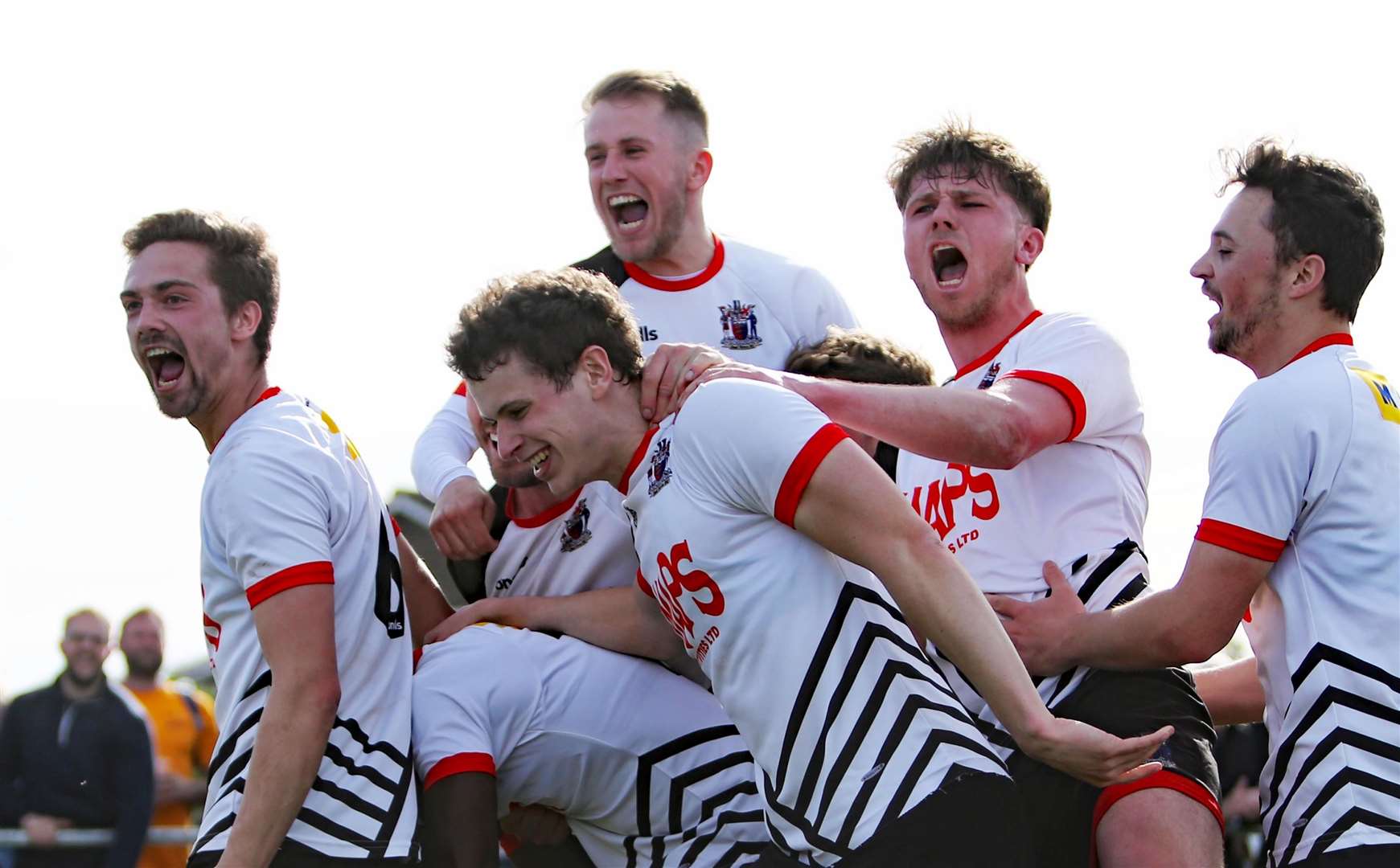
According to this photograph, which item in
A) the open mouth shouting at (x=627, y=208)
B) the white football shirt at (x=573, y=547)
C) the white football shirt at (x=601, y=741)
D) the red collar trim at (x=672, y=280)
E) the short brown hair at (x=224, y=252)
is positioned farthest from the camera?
the open mouth shouting at (x=627, y=208)

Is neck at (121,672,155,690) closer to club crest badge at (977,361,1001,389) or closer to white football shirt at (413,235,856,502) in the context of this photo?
white football shirt at (413,235,856,502)

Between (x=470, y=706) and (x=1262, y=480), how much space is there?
2049mm

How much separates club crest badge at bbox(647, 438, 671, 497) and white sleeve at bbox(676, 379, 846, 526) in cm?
10

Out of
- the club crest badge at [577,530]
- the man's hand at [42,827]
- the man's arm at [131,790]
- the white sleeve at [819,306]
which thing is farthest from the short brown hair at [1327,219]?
the man's hand at [42,827]

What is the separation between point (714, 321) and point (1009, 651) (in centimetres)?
205

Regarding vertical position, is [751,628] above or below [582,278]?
below

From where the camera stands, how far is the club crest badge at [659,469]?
340 cm

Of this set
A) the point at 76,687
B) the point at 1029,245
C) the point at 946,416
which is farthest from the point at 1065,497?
the point at 76,687

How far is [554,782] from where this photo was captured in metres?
3.97

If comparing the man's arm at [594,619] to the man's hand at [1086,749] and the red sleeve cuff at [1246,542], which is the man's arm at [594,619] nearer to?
the man's hand at [1086,749]

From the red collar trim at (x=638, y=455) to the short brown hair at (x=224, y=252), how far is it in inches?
45.4

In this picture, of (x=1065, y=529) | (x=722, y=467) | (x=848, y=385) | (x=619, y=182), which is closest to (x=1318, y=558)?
(x=1065, y=529)

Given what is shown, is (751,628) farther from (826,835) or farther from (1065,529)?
(1065,529)

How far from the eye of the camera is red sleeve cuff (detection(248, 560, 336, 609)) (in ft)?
11.6
